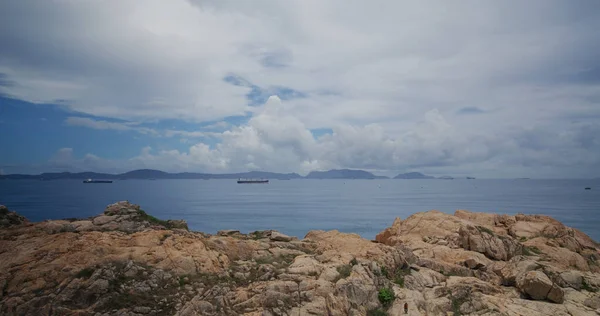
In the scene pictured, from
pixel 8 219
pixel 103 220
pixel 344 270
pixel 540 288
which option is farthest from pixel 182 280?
pixel 540 288

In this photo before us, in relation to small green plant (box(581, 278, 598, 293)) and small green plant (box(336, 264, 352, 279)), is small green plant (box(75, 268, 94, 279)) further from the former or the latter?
small green plant (box(581, 278, 598, 293))

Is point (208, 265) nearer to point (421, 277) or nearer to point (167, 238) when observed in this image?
point (167, 238)

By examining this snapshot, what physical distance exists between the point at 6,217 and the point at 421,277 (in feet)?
97.3

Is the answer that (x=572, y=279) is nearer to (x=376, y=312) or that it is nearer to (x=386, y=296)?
(x=386, y=296)

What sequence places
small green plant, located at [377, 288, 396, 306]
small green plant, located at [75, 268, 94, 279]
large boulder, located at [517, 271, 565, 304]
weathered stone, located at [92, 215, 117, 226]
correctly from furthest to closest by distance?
weathered stone, located at [92, 215, 117, 226] → large boulder, located at [517, 271, 565, 304] → small green plant, located at [377, 288, 396, 306] → small green plant, located at [75, 268, 94, 279]

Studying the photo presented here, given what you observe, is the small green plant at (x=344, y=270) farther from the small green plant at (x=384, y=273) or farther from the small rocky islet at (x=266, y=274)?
the small green plant at (x=384, y=273)

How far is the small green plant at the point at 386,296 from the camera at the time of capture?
20984 mm

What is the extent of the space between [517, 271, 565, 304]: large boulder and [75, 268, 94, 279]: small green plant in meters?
25.5

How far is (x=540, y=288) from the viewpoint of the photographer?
22.1 m

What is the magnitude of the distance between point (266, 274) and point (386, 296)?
7235mm

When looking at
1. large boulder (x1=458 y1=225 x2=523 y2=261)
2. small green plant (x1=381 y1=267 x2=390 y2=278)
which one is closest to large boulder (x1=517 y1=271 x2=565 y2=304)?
large boulder (x1=458 y1=225 x2=523 y2=261)

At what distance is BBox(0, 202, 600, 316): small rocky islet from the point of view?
711 inches

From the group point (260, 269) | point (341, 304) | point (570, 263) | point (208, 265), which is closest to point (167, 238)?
point (208, 265)

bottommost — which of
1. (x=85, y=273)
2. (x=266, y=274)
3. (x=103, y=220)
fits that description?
(x=266, y=274)
